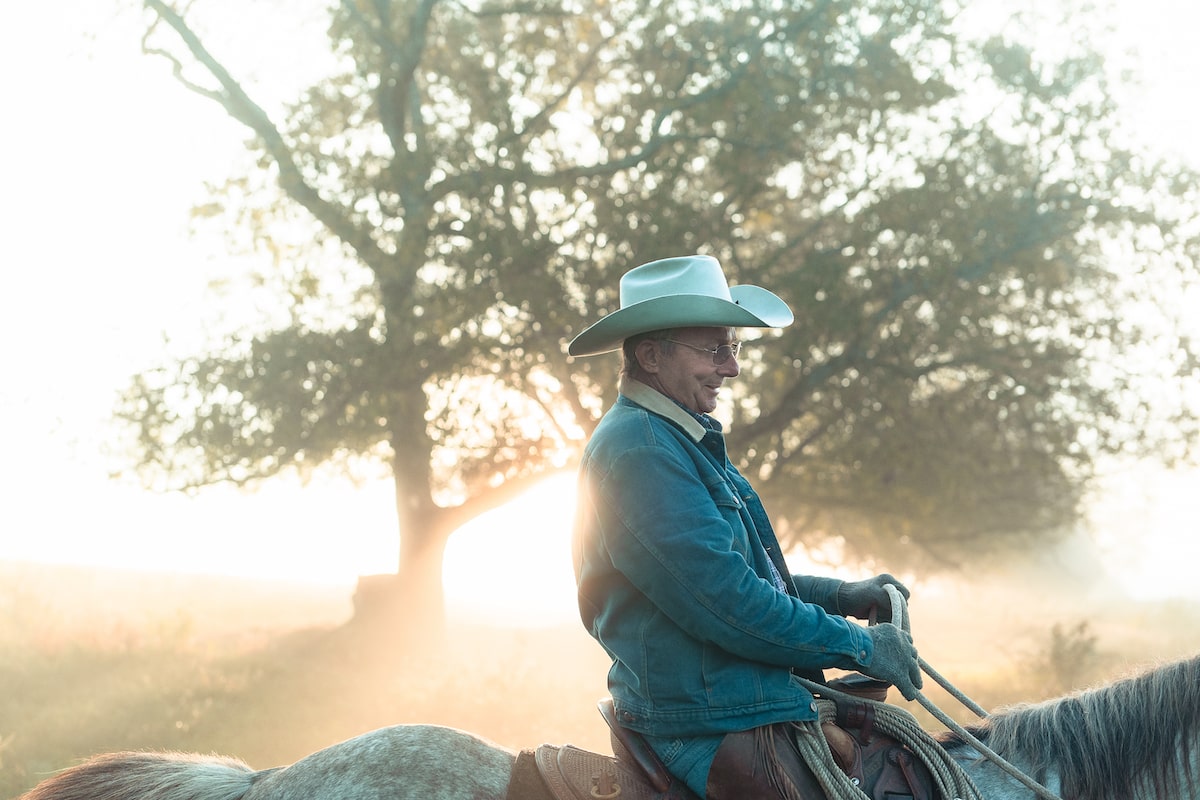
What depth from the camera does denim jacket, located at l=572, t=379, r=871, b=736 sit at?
2.79 meters

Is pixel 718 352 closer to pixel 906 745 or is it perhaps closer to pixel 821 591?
pixel 821 591

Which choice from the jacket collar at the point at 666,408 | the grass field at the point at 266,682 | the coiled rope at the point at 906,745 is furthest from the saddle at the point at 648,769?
the grass field at the point at 266,682

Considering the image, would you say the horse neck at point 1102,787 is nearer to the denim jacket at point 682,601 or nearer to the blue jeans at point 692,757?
the denim jacket at point 682,601

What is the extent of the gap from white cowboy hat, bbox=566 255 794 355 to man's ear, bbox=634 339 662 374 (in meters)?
0.05

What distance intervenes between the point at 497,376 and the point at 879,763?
39.7 feet

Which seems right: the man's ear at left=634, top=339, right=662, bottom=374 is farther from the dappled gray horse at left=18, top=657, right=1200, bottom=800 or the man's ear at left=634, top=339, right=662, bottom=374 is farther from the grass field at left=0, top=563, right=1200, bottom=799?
the grass field at left=0, top=563, right=1200, bottom=799

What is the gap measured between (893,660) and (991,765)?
0.67 metres

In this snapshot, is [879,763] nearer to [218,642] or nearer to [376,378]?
[376,378]

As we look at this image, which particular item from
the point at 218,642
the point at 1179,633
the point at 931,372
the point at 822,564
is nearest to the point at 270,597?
the point at 218,642

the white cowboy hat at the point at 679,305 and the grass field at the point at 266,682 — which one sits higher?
the white cowboy hat at the point at 679,305

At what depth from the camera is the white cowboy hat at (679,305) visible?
10.3 ft

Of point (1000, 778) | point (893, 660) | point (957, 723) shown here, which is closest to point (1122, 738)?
point (1000, 778)

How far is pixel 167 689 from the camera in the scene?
12336mm

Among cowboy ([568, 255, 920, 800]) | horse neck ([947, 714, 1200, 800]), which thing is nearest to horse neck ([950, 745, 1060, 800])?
horse neck ([947, 714, 1200, 800])
